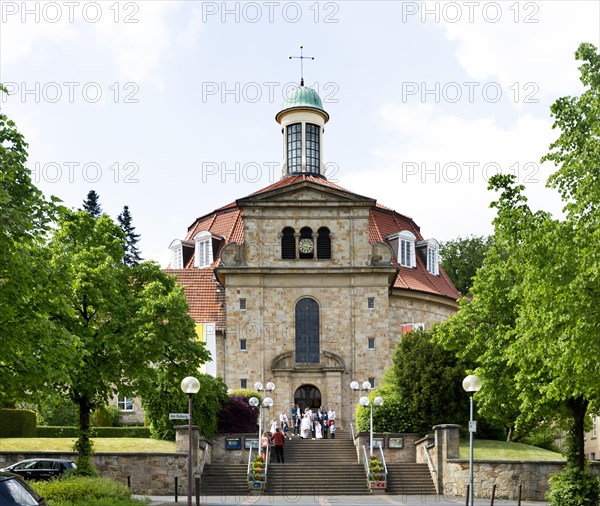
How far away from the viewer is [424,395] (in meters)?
43.0

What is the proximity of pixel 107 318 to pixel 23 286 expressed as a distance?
38.4 ft

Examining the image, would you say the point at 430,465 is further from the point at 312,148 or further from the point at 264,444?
the point at 312,148

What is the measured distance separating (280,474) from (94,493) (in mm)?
14793

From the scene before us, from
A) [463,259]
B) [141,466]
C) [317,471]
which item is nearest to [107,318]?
[141,466]

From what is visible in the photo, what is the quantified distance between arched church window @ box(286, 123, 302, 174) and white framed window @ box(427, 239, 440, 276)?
Answer: 33.1 feet

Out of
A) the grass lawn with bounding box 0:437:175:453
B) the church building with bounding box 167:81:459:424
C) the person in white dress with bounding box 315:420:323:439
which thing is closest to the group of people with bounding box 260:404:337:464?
the person in white dress with bounding box 315:420:323:439

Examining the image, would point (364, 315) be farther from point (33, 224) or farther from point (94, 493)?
point (33, 224)

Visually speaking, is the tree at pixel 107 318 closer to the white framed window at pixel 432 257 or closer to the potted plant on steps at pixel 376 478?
the potted plant on steps at pixel 376 478

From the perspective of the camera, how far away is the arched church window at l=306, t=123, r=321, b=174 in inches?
2530

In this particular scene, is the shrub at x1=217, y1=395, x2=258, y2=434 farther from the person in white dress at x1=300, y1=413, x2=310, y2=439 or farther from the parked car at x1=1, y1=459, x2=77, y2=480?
the parked car at x1=1, y1=459, x2=77, y2=480

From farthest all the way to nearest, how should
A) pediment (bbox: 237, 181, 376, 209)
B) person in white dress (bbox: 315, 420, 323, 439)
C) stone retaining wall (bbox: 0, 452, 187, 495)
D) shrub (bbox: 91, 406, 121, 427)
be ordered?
pediment (bbox: 237, 181, 376, 209), shrub (bbox: 91, 406, 121, 427), person in white dress (bbox: 315, 420, 323, 439), stone retaining wall (bbox: 0, 452, 187, 495)

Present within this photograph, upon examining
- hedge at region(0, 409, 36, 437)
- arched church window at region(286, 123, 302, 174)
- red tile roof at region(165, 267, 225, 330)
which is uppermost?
arched church window at region(286, 123, 302, 174)

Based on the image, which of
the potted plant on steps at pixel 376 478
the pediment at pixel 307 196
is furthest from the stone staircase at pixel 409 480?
the pediment at pixel 307 196

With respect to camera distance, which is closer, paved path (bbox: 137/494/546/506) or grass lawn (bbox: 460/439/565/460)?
Answer: paved path (bbox: 137/494/546/506)
